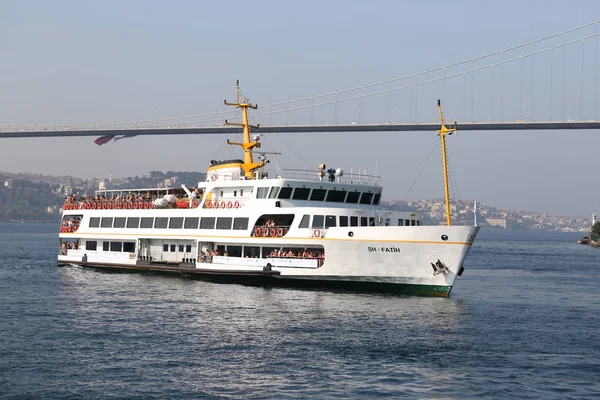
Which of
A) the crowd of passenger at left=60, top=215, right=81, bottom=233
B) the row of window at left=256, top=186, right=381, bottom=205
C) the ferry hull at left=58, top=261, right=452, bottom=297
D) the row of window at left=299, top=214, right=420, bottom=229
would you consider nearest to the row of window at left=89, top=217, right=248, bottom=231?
the row of window at left=256, top=186, right=381, bottom=205

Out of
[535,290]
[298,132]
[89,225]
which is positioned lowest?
→ [535,290]

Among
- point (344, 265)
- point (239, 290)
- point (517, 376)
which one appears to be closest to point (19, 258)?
point (239, 290)

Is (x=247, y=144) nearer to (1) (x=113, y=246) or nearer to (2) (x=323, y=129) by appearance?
(1) (x=113, y=246)

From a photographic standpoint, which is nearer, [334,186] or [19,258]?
[334,186]

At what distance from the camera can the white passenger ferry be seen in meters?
31.5

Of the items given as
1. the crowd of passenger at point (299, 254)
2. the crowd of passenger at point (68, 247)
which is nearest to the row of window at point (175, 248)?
the crowd of passenger at point (299, 254)

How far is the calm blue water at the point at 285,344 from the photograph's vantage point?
18109mm

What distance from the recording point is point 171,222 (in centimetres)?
3994

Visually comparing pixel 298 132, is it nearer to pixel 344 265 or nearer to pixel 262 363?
pixel 344 265

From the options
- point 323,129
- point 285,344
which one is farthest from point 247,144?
point 323,129

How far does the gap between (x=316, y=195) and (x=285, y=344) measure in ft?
47.3

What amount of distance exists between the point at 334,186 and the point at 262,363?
17.3m

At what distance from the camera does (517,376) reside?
63.3 ft

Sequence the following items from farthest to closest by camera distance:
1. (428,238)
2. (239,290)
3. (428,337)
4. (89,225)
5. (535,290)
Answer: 1. (89,225)
2. (535,290)
3. (239,290)
4. (428,238)
5. (428,337)
